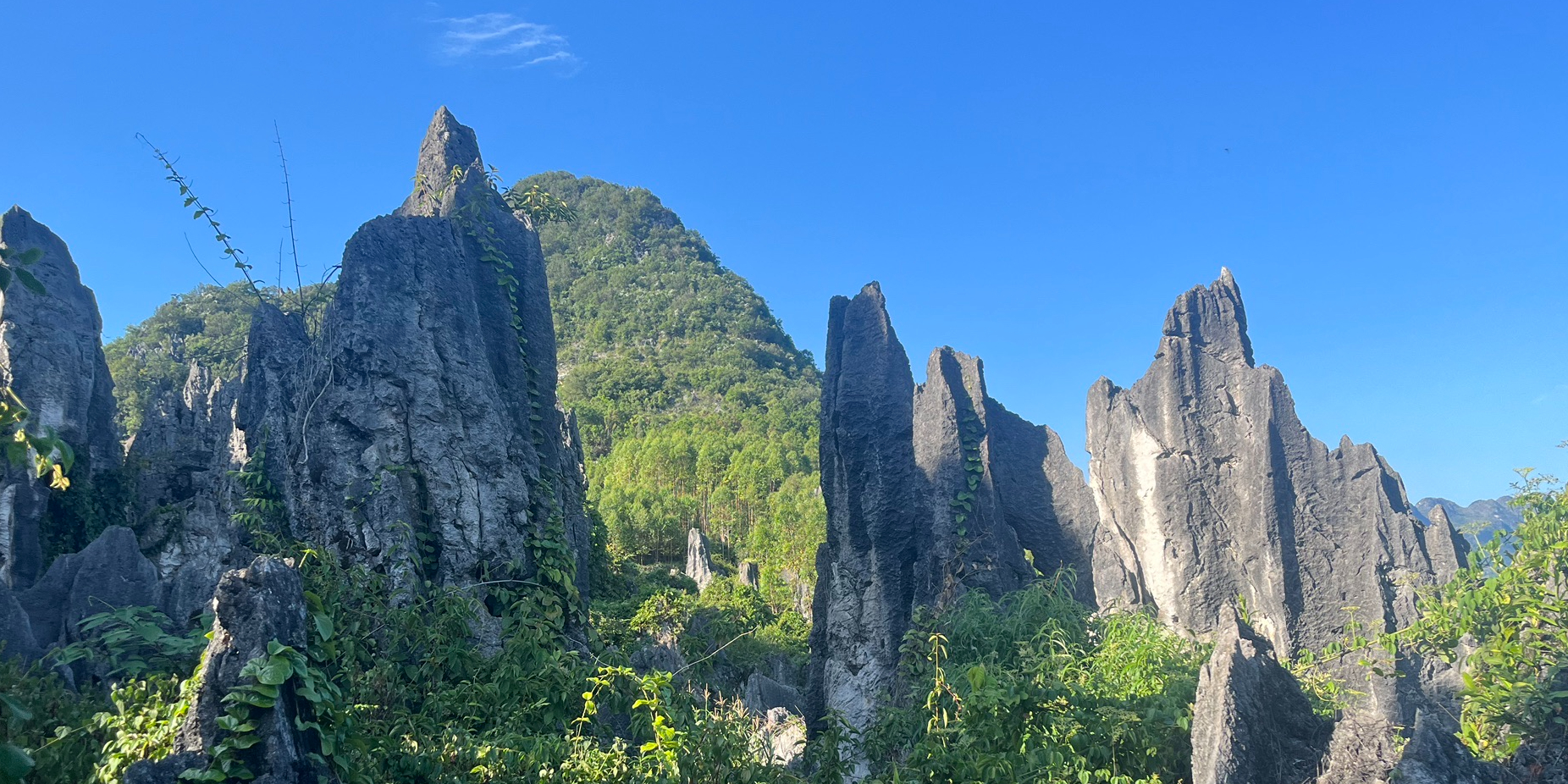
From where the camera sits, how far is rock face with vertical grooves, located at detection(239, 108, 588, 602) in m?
9.27

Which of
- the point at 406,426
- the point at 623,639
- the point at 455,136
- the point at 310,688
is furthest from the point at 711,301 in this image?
the point at 310,688

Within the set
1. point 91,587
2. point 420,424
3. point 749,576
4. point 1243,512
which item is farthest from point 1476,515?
point 91,587

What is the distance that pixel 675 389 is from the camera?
60.4 metres

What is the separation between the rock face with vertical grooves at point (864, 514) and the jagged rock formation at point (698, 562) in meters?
17.0

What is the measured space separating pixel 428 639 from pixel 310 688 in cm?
384

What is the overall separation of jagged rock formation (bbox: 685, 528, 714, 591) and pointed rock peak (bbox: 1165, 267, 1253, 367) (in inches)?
692

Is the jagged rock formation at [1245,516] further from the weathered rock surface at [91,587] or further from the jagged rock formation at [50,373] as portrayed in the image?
the jagged rock formation at [50,373]

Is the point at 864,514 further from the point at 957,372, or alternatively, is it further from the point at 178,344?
the point at 178,344

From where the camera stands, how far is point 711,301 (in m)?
78.9

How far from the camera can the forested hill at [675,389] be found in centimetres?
3609

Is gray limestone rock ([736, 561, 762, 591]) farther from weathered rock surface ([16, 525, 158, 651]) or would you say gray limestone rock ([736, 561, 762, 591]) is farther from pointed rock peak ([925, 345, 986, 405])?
weathered rock surface ([16, 525, 158, 651])

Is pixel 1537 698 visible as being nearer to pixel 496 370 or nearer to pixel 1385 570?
pixel 1385 570

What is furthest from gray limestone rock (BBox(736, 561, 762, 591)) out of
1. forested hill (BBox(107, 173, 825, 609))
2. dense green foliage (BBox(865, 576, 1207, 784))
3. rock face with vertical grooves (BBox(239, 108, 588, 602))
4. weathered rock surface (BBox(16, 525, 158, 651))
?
weathered rock surface (BBox(16, 525, 158, 651))

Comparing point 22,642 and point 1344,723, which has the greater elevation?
point 22,642
